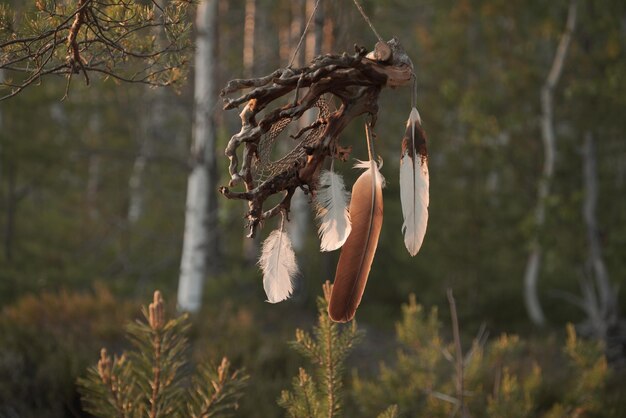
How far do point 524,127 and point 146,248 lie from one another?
8197mm

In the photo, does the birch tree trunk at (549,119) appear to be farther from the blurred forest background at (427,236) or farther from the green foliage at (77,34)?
the green foliage at (77,34)

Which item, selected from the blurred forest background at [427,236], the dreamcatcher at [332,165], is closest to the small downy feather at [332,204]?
the dreamcatcher at [332,165]

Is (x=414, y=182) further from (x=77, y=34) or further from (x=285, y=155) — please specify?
(x=77, y=34)

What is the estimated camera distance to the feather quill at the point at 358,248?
163 cm

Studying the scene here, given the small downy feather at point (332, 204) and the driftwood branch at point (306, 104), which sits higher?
the driftwood branch at point (306, 104)

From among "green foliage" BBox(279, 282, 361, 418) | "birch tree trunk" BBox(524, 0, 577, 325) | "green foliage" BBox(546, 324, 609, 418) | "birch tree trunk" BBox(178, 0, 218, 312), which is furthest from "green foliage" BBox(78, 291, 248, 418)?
"birch tree trunk" BBox(524, 0, 577, 325)

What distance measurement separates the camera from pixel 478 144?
30.0 ft

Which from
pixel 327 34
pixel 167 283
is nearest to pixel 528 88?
pixel 327 34

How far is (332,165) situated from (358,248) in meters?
0.22

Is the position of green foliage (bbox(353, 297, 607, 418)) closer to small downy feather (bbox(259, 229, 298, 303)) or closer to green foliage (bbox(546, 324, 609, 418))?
green foliage (bbox(546, 324, 609, 418))

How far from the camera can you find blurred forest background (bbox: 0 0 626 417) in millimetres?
5887

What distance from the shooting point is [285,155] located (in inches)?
65.0

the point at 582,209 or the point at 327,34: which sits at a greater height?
the point at 327,34

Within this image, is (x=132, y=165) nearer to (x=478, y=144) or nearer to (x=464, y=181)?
(x=464, y=181)
